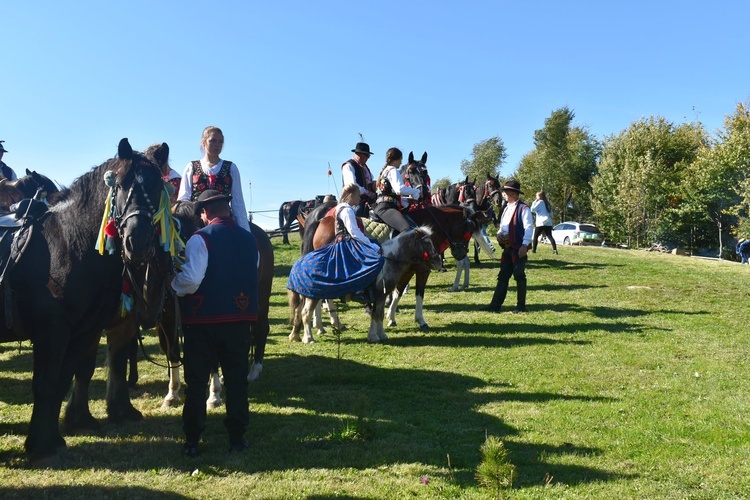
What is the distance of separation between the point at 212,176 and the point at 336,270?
85.5 inches

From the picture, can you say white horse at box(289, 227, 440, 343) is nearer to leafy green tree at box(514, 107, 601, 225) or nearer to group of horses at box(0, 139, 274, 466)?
group of horses at box(0, 139, 274, 466)

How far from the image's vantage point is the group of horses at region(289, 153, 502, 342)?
377 inches

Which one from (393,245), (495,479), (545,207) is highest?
(545,207)

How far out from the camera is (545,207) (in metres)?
20.1

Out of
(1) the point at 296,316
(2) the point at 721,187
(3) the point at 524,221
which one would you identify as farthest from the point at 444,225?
(2) the point at 721,187

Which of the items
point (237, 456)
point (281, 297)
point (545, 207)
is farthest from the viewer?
point (545, 207)

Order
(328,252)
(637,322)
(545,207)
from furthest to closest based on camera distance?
(545,207)
(637,322)
(328,252)

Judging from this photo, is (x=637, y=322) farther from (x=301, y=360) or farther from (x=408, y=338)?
(x=301, y=360)

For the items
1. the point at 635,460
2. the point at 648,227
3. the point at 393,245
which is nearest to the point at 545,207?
the point at 393,245

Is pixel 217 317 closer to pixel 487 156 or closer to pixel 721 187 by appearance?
pixel 721 187

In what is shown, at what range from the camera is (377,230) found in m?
10.2

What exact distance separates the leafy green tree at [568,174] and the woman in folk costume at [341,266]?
176 ft

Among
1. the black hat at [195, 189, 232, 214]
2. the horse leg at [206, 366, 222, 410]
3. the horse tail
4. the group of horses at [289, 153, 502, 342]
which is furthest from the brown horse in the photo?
the horse tail

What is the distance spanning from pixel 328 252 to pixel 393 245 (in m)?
1.88
